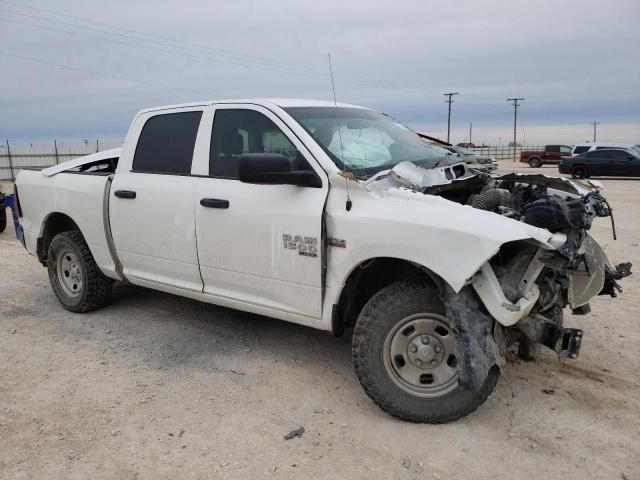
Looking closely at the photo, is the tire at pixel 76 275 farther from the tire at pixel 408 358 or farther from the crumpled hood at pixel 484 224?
the crumpled hood at pixel 484 224

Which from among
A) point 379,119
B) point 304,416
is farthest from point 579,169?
point 304,416

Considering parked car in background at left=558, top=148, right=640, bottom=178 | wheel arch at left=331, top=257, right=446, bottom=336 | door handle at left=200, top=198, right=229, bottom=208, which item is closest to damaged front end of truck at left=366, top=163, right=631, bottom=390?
wheel arch at left=331, top=257, right=446, bottom=336

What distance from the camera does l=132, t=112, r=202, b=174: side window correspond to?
4.50m

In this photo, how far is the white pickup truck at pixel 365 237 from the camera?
3.15m

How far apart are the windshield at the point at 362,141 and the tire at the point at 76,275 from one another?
8.66 ft

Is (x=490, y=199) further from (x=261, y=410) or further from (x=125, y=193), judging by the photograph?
(x=125, y=193)

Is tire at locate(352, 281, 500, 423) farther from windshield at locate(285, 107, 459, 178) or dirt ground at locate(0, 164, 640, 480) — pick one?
windshield at locate(285, 107, 459, 178)

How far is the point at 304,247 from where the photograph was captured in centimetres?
367

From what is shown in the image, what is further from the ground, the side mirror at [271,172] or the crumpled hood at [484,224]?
the side mirror at [271,172]

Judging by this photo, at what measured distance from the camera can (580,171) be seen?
25.7 meters

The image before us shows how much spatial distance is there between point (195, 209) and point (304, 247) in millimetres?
1043

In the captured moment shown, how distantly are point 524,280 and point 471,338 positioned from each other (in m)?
0.46

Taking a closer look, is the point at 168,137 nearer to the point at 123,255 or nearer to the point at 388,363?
the point at 123,255

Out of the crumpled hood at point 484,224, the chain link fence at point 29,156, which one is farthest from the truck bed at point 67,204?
the chain link fence at point 29,156
